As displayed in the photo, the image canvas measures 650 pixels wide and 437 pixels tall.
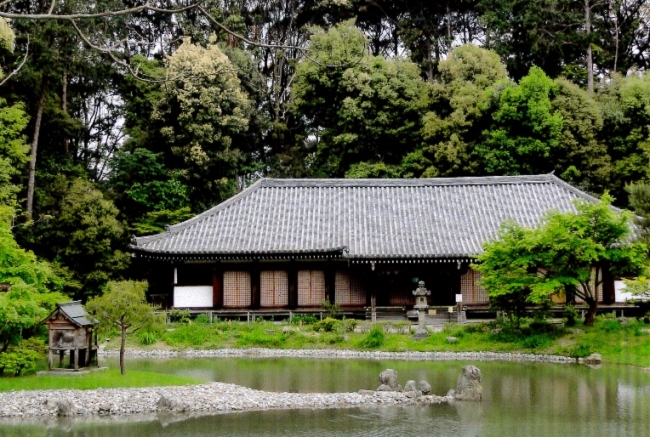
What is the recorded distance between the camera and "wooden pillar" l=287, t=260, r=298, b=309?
3484 cm

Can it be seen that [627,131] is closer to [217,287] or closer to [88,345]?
[217,287]

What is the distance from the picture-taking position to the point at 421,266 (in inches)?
1359

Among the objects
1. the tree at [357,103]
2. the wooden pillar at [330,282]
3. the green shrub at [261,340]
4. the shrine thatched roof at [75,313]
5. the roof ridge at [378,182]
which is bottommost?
the green shrub at [261,340]

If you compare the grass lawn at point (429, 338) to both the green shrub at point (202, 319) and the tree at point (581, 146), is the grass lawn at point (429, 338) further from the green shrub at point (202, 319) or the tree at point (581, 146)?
the tree at point (581, 146)

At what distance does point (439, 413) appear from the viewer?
17859 millimetres

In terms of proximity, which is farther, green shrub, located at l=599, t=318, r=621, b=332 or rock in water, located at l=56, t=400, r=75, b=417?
green shrub, located at l=599, t=318, r=621, b=332

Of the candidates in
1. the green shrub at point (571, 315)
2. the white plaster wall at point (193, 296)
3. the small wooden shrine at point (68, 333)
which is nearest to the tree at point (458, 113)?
the green shrub at point (571, 315)

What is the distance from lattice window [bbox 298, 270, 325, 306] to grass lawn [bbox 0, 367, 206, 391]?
45.9 feet

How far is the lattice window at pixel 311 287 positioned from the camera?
115 ft

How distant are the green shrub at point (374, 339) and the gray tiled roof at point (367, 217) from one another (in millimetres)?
4904

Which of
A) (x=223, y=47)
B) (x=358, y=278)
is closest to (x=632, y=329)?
(x=358, y=278)

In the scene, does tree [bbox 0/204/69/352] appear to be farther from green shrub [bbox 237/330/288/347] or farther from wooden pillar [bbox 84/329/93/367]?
green shrub [bbox 237/330/288/347]

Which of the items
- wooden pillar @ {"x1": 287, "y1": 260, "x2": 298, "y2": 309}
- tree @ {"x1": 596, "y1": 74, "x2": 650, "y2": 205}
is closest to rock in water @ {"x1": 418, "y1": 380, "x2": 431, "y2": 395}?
wooden pillar @ {"x1": 287, "y1": 260, "x2": 298, "y2": 309}

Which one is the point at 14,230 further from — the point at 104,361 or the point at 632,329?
the point at 632,329
